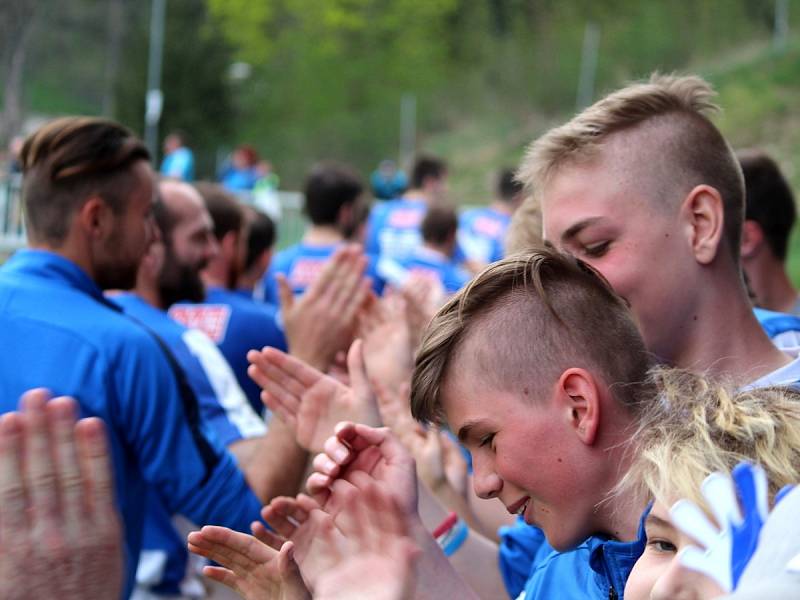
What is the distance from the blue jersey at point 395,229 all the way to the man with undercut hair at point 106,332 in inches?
240

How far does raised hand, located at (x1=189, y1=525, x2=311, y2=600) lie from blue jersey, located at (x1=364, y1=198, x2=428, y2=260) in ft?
23.8

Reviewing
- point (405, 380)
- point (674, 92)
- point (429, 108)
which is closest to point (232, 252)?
point (405, 380)

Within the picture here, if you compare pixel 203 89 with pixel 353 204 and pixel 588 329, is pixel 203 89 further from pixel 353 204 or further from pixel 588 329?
pixel 588 329

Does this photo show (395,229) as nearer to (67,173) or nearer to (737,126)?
(67,173)

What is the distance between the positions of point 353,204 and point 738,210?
17.1 feet

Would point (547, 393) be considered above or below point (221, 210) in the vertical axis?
above

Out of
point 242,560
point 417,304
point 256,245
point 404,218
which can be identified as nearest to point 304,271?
point 256,245

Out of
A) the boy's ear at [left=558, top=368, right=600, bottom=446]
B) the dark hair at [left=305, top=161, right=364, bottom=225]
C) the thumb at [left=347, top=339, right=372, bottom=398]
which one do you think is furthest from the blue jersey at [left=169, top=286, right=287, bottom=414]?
the boy's ear at [left=558, top=368, right=600, bottom=446]

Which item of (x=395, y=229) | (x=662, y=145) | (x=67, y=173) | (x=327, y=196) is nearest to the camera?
(x=662, y=145)

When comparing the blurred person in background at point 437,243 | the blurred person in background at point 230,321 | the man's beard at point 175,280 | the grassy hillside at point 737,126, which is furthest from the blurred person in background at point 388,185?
the man's beard at point 175,280

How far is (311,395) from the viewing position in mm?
2883

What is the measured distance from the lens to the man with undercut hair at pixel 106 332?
10.1 ft

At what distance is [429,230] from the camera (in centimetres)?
839

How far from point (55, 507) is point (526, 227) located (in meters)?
1.99
